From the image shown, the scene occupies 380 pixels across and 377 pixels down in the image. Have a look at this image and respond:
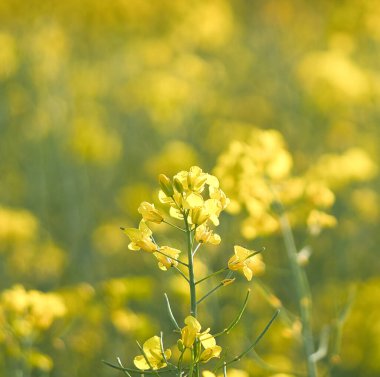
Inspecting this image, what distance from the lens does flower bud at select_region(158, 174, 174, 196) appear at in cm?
136

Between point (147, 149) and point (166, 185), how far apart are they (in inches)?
185

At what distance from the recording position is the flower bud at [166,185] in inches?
53.5

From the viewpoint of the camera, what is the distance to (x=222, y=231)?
3.97 m

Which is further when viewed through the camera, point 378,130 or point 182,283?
point 378,130

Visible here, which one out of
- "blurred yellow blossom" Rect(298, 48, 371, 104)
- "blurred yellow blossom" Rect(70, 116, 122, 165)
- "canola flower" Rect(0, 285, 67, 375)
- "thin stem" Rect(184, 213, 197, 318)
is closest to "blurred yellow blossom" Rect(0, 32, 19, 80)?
"blurred yellow blossom" Rect(70, 116, 122, 165)

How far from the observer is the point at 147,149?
19.9 ft

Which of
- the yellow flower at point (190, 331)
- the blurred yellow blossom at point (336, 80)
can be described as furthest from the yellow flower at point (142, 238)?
the blurred yellow blossom at point (336, 80)

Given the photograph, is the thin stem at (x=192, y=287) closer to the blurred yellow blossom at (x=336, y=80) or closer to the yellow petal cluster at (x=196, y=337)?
the yellow petal cluster at (x=196, y=337)

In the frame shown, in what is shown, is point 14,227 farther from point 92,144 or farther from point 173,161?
point 92,144

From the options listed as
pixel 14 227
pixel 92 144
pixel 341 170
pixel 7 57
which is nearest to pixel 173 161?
pixel 92 144

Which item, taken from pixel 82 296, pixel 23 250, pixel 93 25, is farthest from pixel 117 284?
pixel 93 25

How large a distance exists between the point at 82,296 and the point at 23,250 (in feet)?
6.08

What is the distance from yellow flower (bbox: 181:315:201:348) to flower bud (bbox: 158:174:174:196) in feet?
0.74

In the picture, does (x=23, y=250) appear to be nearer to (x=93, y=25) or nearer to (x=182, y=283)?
(x=182, y=283)
